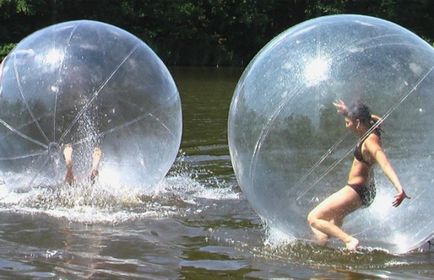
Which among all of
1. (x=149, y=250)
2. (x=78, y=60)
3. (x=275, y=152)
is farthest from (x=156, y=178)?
(x=275, y=152)

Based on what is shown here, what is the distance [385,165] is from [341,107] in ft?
1.86

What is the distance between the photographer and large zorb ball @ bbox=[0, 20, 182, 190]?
850 centimetres

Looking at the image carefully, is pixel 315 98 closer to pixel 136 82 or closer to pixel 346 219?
pixel 346 219

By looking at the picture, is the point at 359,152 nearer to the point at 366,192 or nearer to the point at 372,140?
the point at 372,140

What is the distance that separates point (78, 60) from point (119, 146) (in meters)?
1.00

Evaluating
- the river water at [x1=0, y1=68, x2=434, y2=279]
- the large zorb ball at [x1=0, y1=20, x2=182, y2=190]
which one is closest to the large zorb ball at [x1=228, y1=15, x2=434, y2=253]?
the river water at [x1=0, y1=68, x2=434, y2=279]

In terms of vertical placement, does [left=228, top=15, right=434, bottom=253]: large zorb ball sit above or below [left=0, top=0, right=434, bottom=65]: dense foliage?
below

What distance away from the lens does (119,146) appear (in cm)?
865

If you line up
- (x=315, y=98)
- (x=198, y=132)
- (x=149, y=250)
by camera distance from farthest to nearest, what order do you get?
(x=198, y=132)
(x=149, y=250)
(x=315, y=98)

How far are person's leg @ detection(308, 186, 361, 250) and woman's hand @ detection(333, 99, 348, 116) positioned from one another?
0.61m

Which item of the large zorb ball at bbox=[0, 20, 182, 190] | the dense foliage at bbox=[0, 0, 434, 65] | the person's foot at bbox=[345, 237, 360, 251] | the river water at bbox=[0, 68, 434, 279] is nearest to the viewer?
the river water at bbox=[0, 68, 434, 279]

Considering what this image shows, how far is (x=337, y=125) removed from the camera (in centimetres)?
641

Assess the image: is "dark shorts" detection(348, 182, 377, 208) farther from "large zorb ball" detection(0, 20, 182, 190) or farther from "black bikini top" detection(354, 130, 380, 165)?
"large zorb ball" detection(0, 20, 182, 190)

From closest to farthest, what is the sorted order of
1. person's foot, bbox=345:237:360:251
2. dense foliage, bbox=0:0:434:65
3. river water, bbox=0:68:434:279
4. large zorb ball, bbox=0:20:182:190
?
river water, bbox=0:68:434:279 → person's foot, bbox=345:237:360:251 → large zorb ball, bbox=0:20:182:190 → dense foliage, bbox=0:0:434:65
